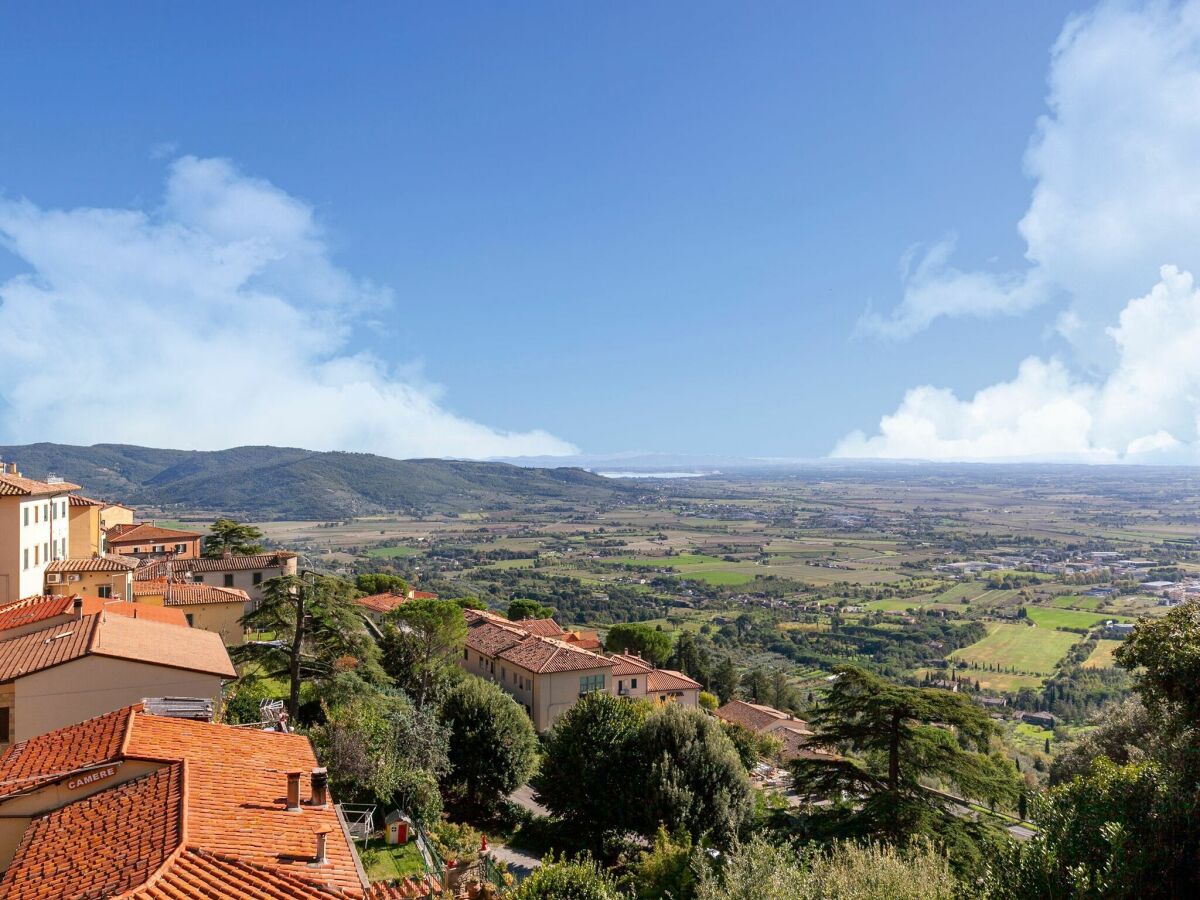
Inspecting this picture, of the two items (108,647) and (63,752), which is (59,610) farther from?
(63,752)

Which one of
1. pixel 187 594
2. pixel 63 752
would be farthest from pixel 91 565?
pixel 63 752

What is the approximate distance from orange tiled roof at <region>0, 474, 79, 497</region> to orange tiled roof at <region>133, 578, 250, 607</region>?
5.10 meters

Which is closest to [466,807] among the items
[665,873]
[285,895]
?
[665,873]

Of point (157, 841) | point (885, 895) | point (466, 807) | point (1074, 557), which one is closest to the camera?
point (157, 841)

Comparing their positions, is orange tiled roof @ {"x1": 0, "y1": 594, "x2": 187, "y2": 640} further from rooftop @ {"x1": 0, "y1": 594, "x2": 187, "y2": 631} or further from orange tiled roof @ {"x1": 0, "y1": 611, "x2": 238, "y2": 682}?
orange tiled roof @ {"x1": 0, "y1": 611, "x2": 238, "y2": 682}

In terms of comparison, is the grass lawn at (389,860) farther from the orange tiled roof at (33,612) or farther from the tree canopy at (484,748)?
the orange tiled roof at (33,612)

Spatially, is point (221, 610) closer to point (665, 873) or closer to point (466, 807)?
point (466, 807)

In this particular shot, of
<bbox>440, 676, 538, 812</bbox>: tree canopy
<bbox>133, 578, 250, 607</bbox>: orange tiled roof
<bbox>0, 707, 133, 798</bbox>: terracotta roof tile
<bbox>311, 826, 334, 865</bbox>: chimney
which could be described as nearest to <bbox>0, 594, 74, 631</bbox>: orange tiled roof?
<bbox>0, 707, 133, 798</bbox>: terracotta roof tile

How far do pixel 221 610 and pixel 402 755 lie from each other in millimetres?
16694

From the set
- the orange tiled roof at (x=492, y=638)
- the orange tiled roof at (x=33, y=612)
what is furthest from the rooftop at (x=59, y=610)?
the orange tiled roof at (x=492, y=638)

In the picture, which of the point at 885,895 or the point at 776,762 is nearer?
the point at 885,895

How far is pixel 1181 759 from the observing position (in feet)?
39.7

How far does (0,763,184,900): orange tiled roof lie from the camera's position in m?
8.49

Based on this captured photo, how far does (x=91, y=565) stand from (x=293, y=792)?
Result: 79.5 ft
